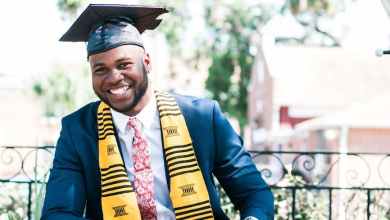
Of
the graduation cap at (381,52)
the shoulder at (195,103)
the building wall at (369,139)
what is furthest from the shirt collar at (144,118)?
the building wall at (369,139)

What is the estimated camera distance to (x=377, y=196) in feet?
18.9

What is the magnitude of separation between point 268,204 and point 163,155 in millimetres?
378

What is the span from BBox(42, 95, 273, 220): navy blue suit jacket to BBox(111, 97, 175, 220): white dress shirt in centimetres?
9

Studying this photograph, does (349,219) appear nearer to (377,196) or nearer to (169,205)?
(377,196)

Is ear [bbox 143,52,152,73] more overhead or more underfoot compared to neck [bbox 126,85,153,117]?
more overhead

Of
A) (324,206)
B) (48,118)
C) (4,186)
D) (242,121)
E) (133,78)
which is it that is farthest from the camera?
(48,118)

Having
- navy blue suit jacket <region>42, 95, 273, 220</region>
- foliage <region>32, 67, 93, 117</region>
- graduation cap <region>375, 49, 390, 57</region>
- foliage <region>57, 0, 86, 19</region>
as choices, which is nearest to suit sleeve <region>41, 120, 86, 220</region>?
navy blue suit jacket <region>42, 95, 273, 220</region>

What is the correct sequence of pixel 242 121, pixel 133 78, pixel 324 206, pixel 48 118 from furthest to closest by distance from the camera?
pixel 48 118
pixel 242 121
pixel 324 206
pixel 133 78

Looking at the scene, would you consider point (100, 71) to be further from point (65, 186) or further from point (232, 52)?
point (232, 52)

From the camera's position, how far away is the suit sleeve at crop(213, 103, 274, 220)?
2412mm

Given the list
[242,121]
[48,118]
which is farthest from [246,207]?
[48,118]

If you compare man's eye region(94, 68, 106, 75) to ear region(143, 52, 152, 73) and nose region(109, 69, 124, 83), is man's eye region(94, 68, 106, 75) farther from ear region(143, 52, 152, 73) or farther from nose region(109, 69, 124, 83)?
ear region(143, 52, 152, 73)

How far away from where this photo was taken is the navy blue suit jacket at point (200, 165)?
2381 mm

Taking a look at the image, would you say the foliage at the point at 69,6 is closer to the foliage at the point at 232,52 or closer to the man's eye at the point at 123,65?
the man's eye at the point at 123,65
